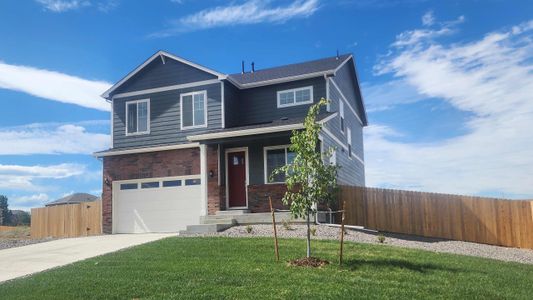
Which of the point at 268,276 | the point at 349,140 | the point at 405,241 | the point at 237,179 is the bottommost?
the point at 405,241

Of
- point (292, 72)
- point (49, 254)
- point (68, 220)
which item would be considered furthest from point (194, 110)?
point (49, 254)

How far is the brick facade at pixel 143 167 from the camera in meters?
19.6

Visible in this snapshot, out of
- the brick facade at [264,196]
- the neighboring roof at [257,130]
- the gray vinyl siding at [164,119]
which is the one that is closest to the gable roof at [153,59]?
the gray vinyl siding at [164,119]

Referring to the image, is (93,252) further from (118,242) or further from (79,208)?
(79,208)

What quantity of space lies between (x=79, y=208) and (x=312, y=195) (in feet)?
48.7

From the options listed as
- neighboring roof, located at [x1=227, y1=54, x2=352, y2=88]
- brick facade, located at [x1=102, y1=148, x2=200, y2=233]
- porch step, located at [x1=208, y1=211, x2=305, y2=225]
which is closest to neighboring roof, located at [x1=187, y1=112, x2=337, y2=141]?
brick facade, located at [x1=102, y1=148, x2=200, y2=233]

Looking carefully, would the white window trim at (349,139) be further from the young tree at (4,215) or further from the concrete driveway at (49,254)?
the young tree at (4,215)

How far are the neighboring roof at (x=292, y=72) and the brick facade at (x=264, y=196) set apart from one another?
15.4ft

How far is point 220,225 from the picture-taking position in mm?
16406

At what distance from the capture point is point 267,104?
20.4m

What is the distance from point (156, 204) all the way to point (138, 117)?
156 inches

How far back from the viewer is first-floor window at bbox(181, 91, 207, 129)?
19828 mm

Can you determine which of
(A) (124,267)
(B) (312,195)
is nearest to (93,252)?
(A) (124,267)

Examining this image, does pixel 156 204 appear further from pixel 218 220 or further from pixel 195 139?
pixel 218 220
